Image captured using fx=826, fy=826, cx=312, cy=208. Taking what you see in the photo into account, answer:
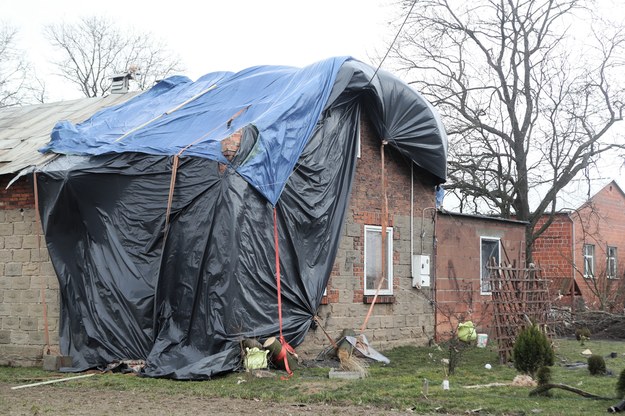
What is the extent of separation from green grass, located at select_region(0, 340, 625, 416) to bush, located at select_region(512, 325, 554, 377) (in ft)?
1.04

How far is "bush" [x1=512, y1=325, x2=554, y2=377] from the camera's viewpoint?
11492 millimetres

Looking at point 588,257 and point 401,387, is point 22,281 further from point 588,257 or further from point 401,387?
point 588,257

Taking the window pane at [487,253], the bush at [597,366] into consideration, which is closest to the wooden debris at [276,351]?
the bush at [597,366]

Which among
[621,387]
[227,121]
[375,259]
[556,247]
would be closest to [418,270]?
[375,259]

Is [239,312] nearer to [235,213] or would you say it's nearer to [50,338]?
[235,213]

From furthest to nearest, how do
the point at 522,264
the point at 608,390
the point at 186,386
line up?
the point at 522,264
the point at 186,386
the point at 608,390

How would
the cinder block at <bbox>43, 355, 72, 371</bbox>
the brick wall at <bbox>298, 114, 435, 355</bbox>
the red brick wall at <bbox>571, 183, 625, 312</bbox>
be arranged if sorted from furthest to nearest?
the red brick wall at <bbox>571, 183, 625, 312</bbox>, the brick wall at <bbox>298, 114, 435, 355</bbox>, the cinder block at <bbox>43, 355, 72, 371</bbox>

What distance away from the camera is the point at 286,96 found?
14312mm

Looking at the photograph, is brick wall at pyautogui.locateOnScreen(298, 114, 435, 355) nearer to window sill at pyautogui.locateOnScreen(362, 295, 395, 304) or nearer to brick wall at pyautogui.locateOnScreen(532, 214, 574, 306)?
window sill at pyautogui.locateOnScreen(362, 295, 395, 304)

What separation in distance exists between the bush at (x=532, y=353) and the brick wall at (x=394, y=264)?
3.80 m

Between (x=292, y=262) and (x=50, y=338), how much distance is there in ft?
14.2

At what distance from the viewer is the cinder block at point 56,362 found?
13227mm

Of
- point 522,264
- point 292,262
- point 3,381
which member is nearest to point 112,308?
point 3,381

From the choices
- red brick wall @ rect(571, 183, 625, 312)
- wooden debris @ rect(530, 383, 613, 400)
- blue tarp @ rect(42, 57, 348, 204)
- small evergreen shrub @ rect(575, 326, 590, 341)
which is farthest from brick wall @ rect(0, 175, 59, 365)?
red brick wall @ rect(571, 183, 625, 312)
